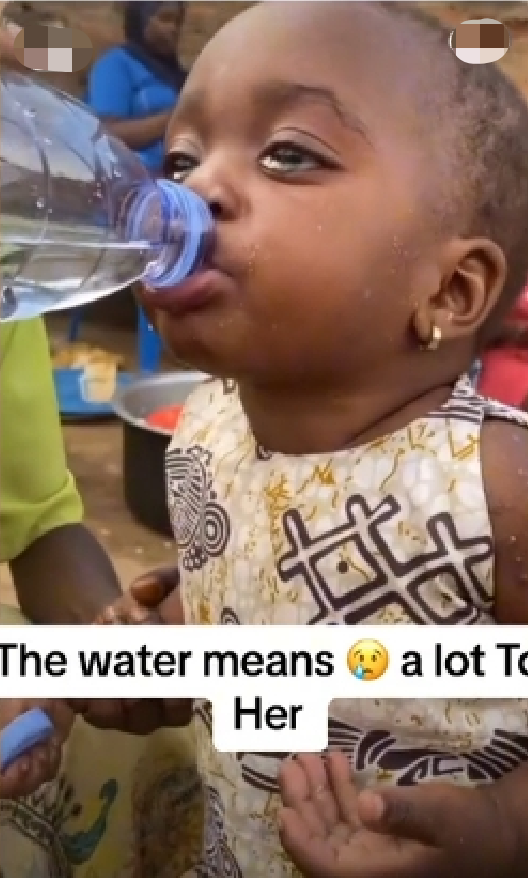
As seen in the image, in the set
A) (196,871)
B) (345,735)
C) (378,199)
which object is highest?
(378,199)

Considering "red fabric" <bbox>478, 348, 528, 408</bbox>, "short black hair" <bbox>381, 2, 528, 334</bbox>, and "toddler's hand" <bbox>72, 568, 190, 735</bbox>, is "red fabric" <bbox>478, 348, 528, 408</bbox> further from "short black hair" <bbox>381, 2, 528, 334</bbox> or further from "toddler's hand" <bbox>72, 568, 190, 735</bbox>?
"toddler's hand" <bbox>72, 568, 190, 735</bbox>

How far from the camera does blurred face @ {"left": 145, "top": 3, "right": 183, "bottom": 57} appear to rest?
36 centimetres

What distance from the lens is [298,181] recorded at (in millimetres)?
340

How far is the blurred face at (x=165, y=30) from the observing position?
1.19 ft

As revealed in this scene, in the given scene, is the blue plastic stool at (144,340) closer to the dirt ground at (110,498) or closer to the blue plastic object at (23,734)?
the dirt ground at (110,498)

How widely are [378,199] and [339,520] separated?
11 cm

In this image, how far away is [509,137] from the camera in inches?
14.0

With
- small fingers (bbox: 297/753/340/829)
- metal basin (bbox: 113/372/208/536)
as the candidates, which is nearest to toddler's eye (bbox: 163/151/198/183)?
metal basin (bbox: 113/372/208/536)

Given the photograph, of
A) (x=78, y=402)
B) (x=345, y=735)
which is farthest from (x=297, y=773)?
(x=78, y=402)

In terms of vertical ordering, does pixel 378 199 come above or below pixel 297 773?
above

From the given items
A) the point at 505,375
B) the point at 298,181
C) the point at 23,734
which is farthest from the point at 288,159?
the point at 23,734

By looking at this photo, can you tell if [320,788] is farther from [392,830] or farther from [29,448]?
[29,448]

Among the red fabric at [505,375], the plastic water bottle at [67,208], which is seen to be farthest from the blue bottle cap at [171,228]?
the red fabric at [505,375]

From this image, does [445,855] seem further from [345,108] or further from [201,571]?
[345,108]
